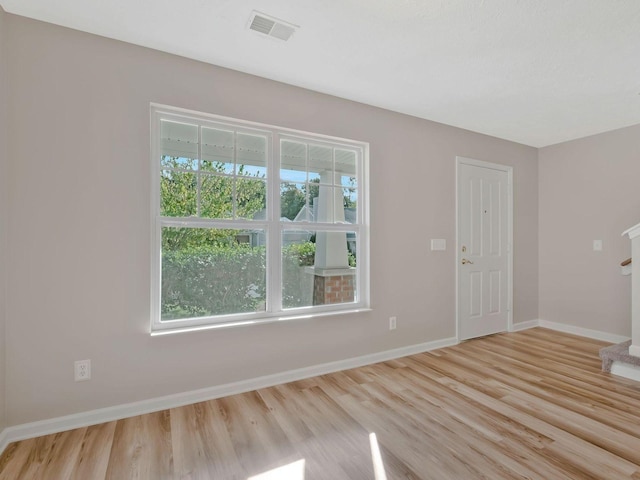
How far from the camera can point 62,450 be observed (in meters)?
1.88

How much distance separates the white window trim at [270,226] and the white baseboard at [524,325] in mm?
2519

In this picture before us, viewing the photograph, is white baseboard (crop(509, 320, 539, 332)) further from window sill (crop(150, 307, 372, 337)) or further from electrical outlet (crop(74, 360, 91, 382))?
electrical outlet (crop(74, 360, 91, 382))

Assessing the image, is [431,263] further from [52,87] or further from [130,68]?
[52,87]

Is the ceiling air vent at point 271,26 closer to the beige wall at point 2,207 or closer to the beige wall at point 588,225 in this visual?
the beige wall at point 2,207

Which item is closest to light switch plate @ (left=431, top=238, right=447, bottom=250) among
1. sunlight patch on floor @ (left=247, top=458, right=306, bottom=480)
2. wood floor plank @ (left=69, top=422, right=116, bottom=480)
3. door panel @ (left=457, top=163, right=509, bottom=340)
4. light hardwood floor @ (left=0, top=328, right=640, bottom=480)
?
door panel @ (left=457, top=163, right=509, bottom=340)

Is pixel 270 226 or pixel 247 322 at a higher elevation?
pixel 270 226

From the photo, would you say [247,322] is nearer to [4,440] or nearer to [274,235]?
[274,235]

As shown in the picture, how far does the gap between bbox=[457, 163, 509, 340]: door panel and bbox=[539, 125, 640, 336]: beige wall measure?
2.49ft

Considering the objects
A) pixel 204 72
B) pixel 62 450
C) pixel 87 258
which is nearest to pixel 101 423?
pixel 62 450

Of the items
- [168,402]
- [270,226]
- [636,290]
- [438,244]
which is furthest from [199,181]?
[636,290]

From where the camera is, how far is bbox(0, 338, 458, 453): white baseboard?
1.99m

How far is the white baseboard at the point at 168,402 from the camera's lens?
78.5 inches

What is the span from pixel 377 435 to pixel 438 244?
2287mm

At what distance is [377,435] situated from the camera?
6.70 feet
